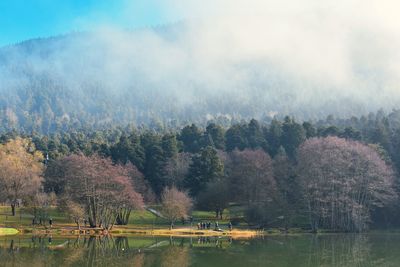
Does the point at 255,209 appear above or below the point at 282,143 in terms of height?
below

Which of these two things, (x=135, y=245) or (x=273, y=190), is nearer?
(x=135, y=245)

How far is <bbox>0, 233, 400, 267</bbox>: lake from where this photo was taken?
131ft

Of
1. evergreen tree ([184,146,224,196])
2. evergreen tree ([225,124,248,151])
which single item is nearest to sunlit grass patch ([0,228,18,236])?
evergreen tree ([184,146,224,196])

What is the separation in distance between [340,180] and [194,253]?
38045 mm

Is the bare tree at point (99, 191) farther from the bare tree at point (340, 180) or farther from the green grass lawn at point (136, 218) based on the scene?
the bare tree at point (340, 180)

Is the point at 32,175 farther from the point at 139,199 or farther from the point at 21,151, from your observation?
the point at 139,199

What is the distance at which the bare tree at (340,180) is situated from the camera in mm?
78562

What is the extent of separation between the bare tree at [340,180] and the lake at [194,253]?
56.3 ft

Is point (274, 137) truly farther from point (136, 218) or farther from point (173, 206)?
point (173, 206)

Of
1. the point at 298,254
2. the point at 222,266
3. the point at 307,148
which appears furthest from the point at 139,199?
the point at 222,266

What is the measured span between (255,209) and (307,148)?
38.7 feet

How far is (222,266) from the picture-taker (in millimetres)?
38125

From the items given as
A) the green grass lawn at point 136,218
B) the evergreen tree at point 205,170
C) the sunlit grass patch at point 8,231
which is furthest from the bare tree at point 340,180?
the sunlit grass patch at point 8,231

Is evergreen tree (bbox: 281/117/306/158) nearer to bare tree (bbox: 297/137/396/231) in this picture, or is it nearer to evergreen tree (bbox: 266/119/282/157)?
evergreen tree (bbox: 266/119/282/157)
